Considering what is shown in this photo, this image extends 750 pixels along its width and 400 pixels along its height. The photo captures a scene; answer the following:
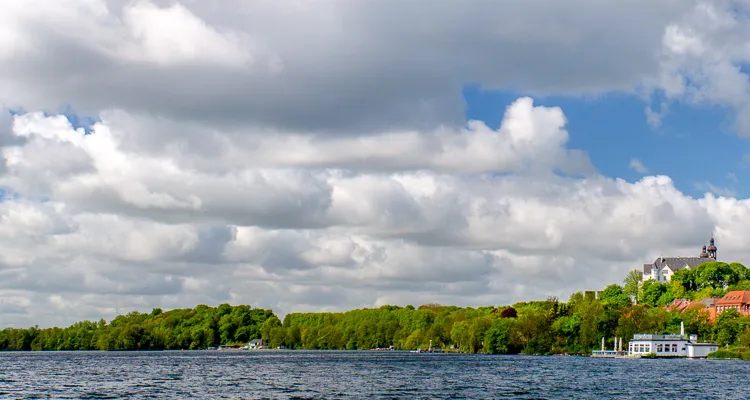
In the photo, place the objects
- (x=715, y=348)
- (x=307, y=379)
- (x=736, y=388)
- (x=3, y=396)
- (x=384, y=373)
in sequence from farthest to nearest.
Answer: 1. (x=715, y=348)
2. (x=384, y=373)
3. (x=307, y=379)
4. (x=736, y=388)
5. (x=3, y=396)

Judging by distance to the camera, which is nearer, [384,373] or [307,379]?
[307,379]

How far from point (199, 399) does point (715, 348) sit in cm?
15096

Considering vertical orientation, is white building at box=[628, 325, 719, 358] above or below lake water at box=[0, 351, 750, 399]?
above

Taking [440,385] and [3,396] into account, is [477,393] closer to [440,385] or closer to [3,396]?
[440,385]

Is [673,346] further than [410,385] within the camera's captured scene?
Yes

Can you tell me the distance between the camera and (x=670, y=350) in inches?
7840

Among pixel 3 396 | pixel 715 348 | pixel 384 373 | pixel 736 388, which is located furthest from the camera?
pixel 715 348

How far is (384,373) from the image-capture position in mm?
127625

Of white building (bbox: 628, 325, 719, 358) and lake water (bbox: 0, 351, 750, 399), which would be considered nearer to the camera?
lake water (bbox: 0, 351, 750, 399)

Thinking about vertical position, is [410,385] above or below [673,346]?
below

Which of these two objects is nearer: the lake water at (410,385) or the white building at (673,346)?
the lake water at (410,385)

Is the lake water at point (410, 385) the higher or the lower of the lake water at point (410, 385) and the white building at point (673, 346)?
A: the lower

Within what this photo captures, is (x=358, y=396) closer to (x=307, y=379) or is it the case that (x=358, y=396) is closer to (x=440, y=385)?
(x=440, y=385)

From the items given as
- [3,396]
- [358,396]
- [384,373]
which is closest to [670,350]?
[384,373]
